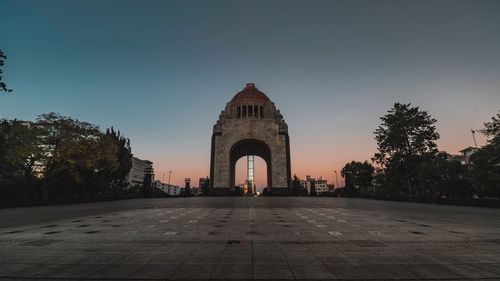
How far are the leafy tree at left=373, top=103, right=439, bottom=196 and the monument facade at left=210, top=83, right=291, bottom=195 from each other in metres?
16.2

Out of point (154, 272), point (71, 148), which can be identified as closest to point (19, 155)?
point (71, 148)

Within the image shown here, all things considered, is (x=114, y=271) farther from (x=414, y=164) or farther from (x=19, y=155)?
(x=414, y=164)

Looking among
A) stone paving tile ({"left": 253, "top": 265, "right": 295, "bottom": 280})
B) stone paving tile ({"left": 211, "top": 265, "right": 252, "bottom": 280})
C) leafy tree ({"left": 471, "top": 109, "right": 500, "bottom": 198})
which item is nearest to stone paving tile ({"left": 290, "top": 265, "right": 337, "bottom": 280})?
stone paving tile ({"left": 253, "top": 265, "right": 295, "bottom": 280})

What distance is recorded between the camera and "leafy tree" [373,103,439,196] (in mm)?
40188

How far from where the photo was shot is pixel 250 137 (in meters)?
44.6

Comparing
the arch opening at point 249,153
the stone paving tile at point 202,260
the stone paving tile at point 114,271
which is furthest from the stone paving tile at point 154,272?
the arch opening at point 249,153

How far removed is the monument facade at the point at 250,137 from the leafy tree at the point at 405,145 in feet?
53.3

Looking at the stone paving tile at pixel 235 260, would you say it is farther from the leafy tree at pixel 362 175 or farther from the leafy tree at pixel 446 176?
the leafy tree at pixel 362 175

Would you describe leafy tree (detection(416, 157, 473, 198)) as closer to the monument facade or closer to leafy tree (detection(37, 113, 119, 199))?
the monument facade

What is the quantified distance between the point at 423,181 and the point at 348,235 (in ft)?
129

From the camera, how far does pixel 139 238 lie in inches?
289

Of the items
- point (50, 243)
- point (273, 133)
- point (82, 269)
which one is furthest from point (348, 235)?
point (273, 133)

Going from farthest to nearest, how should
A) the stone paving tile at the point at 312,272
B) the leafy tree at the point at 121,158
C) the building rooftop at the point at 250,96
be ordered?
the building rooftop at the point at 250,96
the leafy tree at the point at 121,158
the stone paving tile at the point at 312,272

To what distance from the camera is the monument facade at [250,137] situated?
4272 cm
